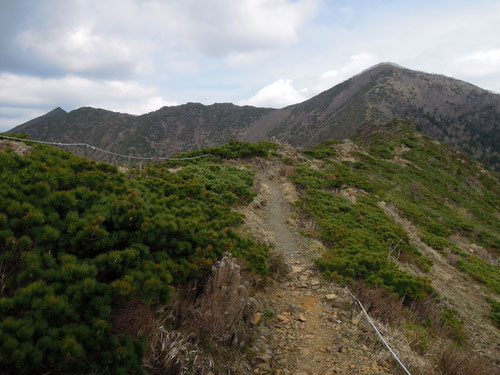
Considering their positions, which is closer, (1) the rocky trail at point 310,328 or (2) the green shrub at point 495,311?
(1) the rocky trail at point 310,328

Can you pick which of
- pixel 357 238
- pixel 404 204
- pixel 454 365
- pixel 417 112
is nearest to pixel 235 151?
pixel 357 238

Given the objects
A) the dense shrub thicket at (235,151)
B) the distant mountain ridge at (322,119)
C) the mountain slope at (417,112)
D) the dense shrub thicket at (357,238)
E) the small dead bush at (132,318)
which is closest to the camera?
the small dead bush at (132,318)

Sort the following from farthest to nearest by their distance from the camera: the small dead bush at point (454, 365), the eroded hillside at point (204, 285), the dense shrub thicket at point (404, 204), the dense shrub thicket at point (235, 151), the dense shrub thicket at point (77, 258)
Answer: the dense shrub thicket at point (235, 151) → the dense shrub thicket at point (404, 204) → the small dead bush at point (454, 365) → the eroded hillside at point (204, 285) → the dense shrub thicket at point (77, 258)

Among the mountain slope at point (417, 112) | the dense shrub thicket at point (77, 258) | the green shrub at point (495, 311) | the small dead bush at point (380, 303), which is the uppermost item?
the mountain slope at point (417, 112)

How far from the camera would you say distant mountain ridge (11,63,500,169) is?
7462cm

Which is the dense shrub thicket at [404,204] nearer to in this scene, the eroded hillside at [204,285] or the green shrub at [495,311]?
the eroded hillside at [204,285]

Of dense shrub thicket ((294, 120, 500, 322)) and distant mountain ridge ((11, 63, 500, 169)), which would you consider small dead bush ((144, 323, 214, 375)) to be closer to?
dense shrub thicket ((294, 120, 500, 322))

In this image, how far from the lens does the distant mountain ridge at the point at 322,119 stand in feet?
245

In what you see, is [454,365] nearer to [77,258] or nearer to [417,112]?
[77,258]

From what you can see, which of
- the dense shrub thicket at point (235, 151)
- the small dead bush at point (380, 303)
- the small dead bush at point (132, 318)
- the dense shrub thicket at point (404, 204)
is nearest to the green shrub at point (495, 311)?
the dense shrub thicket at point (404, 204)

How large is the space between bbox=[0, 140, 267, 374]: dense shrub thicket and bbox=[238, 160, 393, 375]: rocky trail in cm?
182

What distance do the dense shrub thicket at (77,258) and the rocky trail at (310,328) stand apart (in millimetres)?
1824

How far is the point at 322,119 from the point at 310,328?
3740 inches

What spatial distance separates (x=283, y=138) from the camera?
3674 inches
